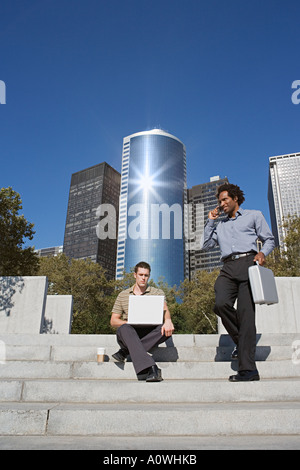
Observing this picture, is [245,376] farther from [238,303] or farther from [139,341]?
[139,341]

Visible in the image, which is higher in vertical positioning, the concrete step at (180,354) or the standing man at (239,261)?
the standing man at (239,261)

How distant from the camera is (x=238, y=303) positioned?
382 cm

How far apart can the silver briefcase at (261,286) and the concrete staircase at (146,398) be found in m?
0.84

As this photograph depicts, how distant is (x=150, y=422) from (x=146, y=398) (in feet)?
1.94

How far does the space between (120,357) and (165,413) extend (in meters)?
1.53

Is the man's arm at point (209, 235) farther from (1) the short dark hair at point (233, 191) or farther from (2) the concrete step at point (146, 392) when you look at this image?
(2) the concrete step at point (146, 392)

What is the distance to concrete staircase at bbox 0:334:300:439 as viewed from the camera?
98.5 inches

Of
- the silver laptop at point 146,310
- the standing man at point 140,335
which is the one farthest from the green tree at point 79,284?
the silver laptop at point 146,310

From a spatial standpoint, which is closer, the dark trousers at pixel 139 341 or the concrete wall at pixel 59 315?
the dark trousers at pixel 139 341

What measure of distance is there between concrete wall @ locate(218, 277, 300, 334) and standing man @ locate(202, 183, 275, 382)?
4257 millimetres

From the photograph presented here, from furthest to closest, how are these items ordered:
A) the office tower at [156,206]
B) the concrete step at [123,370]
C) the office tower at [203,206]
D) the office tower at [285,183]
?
the office tower at [203,206], the office tower at [285,183], the office tower at [156,206], the concrete step at [123,370]

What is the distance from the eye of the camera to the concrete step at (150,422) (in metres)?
2.49

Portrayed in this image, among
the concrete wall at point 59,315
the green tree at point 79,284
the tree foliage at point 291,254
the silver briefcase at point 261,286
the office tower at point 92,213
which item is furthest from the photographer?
the office tower at point 92,213

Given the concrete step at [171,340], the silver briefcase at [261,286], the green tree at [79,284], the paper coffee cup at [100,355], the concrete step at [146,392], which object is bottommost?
the concrete step at [146,392]
